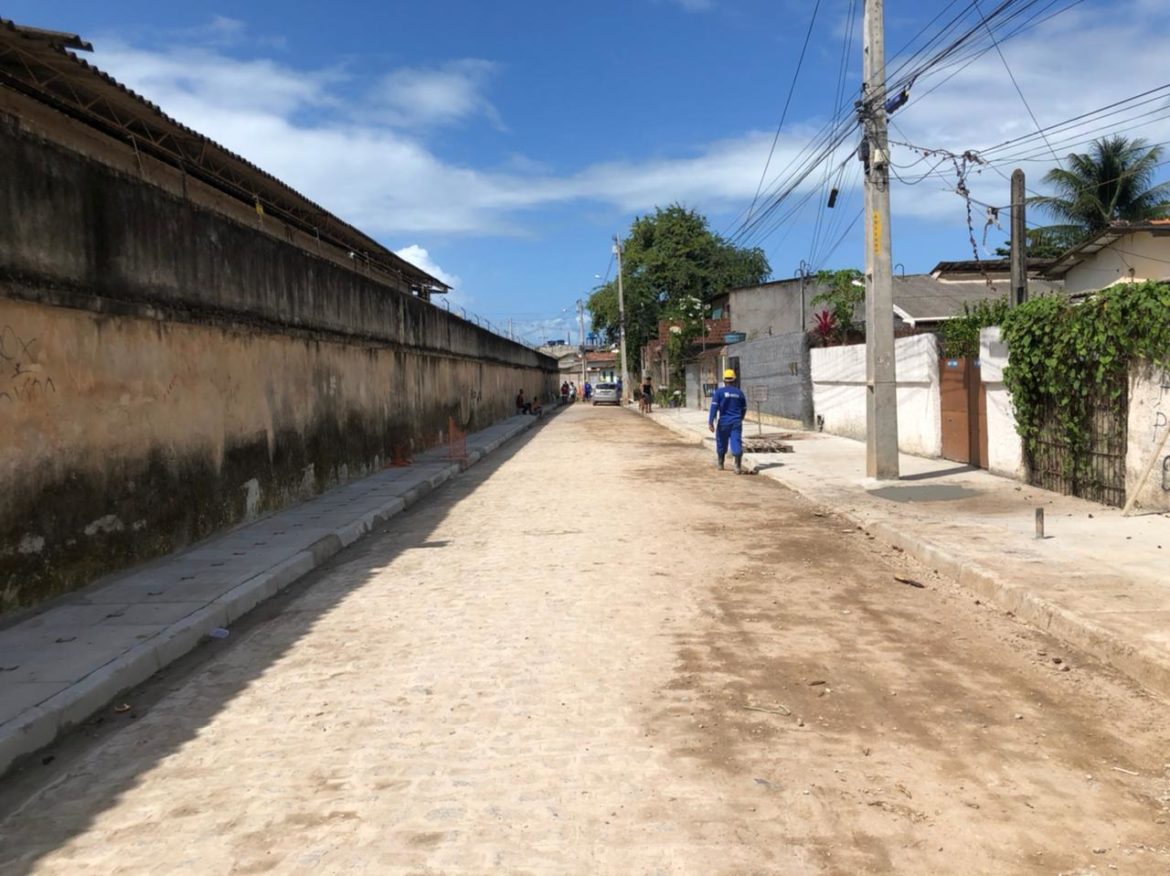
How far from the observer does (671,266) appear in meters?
55.7

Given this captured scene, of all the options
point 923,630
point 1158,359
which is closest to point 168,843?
point 923,630

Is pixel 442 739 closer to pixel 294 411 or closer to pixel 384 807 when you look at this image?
pixel 384 807

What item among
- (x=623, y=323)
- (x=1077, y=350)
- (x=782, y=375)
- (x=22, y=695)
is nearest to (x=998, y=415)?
(x=1077, y=350)

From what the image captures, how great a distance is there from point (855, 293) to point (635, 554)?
18.8m

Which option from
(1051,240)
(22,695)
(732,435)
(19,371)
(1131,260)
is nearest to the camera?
(22,695)

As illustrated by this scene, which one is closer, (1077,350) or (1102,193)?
(1077,350)

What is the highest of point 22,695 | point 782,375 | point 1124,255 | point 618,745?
point 1124,255

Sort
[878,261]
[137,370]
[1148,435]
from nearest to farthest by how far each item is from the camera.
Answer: [137,370]
[1148,435]
[878,261]

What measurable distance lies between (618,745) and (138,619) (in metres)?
3.82

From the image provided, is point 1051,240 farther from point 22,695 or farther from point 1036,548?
point 22,695

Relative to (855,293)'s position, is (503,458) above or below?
below

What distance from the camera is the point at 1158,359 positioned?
26.9ft

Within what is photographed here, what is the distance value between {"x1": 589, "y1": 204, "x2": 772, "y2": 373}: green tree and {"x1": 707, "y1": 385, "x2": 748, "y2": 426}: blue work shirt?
39.9 m

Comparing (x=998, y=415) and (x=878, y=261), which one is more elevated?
(x=878, y=261)
